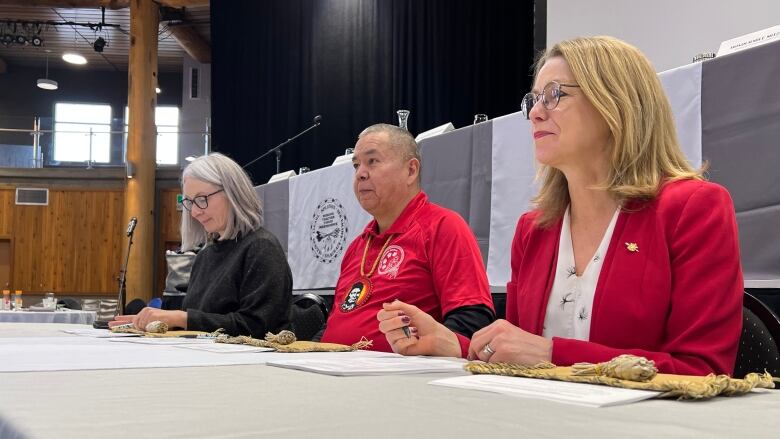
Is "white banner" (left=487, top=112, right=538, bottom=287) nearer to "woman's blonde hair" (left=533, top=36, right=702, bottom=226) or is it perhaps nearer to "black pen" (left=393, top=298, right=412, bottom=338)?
"woman's blonde hair" (left=533, top=36, right=702, bottom=226)

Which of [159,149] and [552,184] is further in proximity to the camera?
[159,149]

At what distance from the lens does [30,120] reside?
36.2 ft

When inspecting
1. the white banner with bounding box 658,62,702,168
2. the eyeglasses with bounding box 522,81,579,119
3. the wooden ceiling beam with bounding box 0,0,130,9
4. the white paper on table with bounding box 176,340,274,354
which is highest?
the wooden ceiling beam with bounding box 0,0,130,9

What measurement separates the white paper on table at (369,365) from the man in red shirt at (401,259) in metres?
0.51

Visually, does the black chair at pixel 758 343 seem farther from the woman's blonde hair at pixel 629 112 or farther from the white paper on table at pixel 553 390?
the white paper on table at pixel 553 390

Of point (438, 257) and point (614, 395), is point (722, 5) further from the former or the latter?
point (614, 395)

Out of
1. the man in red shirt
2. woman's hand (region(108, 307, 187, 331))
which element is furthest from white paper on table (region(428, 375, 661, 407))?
woman's hand (region(108, 307, 187, 331))

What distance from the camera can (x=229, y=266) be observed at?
7.57 feet

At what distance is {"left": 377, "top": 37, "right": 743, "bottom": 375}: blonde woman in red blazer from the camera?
1068 millimetres

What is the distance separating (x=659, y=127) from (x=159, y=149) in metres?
9.94

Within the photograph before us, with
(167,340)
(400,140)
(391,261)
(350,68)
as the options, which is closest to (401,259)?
(391,261)

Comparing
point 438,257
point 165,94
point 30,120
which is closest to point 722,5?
point 438,257

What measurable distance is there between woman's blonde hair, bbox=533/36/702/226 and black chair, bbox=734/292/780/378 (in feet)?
0.80

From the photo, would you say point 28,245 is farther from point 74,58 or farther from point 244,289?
point 244,289
